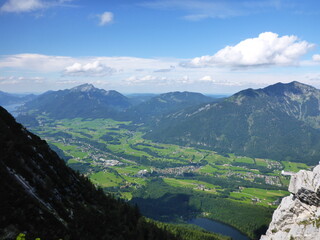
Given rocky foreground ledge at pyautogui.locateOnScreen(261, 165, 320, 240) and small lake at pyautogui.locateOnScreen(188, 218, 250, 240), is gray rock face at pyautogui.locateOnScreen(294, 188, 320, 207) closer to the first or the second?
rocky foreground ledge at pyautogui.locateOnScreen(261, 165, 320, 240)

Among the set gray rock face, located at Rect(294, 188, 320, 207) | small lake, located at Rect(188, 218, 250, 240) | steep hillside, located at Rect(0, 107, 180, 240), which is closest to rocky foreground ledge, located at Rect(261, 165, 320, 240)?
gray rock face, located at Rect(294, 188, 320, 207)

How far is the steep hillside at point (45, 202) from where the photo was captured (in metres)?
33.9

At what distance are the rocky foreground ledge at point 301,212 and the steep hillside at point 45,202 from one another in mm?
34727

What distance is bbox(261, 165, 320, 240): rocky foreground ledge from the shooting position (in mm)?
65250

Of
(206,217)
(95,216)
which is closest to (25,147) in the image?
(95,216)

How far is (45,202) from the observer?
4516 centimetres

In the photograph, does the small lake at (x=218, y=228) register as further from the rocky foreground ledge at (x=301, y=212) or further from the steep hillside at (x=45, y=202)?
the steep hillside at (x=45, y=202)

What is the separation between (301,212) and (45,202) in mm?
65471

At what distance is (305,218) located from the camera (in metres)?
69.3

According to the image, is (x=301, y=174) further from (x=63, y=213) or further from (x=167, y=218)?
(x=167, y=218)

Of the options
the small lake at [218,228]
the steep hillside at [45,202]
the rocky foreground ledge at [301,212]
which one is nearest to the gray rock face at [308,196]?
the rocky foreground ledge at [301,212]

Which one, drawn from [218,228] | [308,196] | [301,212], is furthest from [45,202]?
[218,228]

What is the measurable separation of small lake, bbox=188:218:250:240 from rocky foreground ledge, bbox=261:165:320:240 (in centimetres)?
8532

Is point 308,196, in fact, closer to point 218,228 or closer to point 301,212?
point 301,212
